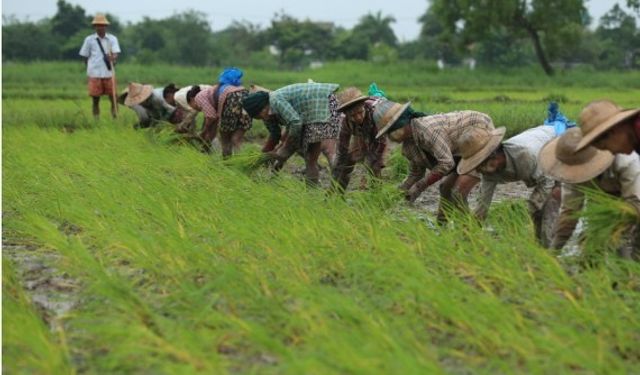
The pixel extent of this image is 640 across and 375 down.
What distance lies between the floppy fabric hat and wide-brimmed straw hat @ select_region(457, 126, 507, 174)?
50 cm

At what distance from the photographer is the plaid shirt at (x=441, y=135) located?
446cm

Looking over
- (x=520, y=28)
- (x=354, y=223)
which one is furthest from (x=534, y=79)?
(x=354, y=223)

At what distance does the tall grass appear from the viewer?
252 centimetres

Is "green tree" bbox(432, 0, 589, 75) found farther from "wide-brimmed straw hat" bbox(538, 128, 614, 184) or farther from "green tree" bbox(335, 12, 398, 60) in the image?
"wide-brimmed straw hat" bbox(538, 128, 614, 184)

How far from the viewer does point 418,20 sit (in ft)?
163

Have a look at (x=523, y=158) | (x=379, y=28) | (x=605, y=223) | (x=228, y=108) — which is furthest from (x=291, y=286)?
(x=379, y=28)

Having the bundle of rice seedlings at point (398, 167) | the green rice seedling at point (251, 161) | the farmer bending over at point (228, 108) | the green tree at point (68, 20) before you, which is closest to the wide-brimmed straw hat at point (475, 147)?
the green rice seedling at point (251, 161)

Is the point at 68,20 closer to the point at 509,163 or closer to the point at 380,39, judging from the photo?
the point at 380,39

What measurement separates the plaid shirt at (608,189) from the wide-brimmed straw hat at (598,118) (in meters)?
0.26

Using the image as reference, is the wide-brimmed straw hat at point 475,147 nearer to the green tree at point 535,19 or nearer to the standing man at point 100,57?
the standing man at point 100,57

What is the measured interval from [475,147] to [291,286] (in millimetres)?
1444

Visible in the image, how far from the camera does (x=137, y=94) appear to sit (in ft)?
26.5

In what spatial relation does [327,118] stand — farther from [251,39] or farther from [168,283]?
[251,39]

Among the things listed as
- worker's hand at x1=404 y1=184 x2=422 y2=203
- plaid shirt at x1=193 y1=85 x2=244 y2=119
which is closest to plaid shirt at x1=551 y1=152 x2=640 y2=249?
worker's hand at x1=404 y1=184 x2=422 y2=203
